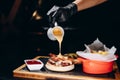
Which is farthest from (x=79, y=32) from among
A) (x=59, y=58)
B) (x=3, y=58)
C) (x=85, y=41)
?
(x=59, y=58)

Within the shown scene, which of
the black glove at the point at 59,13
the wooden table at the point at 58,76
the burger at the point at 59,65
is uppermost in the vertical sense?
the black glove at the point at 59,13

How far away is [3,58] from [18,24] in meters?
1.08

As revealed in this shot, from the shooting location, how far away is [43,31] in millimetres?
6438

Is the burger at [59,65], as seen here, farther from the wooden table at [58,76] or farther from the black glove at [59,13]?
the black glove at [59,13]

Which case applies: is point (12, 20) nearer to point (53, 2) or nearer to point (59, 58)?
point (53, 2)

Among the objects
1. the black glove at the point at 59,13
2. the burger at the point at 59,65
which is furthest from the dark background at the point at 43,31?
the black glove at the point at 59,13

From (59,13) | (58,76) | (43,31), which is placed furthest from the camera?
(43,31)

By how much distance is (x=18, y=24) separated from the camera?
23.6 ft

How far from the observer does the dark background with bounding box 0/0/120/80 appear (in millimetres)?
5770

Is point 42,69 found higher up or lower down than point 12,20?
lower down

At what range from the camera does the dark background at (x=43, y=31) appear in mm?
5770

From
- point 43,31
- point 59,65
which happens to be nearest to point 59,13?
point 59,65

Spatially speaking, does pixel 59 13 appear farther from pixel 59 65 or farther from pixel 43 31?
pixel 43 31

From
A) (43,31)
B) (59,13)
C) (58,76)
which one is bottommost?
(58,76)
